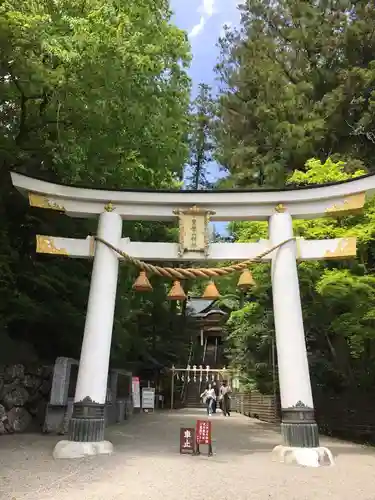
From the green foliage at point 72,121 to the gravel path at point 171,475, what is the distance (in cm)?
390

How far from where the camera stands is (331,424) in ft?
44.1

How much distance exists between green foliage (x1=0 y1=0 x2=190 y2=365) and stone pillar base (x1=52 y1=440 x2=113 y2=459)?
448cm

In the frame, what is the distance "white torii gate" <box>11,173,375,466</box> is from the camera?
8.56 meters

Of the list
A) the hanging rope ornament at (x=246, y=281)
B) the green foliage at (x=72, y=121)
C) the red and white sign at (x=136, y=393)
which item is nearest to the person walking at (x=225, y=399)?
the red and white sign at (x=136, y=393)

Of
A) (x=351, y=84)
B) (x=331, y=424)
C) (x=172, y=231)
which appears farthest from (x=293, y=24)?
(x=331, y=424)

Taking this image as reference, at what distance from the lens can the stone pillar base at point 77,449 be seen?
26.1ft

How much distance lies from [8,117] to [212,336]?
86.8 feet

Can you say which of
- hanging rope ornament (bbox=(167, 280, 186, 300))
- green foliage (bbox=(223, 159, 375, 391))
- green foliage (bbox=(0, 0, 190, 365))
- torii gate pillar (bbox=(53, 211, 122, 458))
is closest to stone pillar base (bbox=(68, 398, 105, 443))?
torii gate pillar (bbox=(53, 211, 122, 458))

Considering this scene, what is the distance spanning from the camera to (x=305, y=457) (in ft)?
25.9

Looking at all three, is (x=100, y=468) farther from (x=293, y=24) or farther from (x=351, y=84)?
(x=293, y=24)

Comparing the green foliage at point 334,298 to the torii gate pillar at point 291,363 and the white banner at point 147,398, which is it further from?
the white banner at point 147,398

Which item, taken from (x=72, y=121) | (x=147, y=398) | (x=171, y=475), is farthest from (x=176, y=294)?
(x=147, y=398)

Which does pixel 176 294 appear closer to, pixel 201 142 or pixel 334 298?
pixel 334 298

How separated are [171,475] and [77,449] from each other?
2126mm
